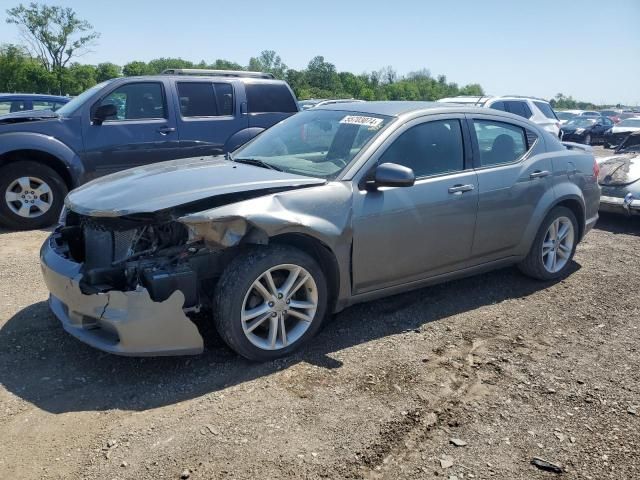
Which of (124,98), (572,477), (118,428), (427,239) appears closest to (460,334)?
(427,239)

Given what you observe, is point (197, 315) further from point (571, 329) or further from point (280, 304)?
point (571, 329)

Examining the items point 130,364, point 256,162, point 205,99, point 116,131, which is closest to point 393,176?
point 256,162

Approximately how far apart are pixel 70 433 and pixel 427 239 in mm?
2676

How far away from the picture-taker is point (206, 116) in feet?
25.9

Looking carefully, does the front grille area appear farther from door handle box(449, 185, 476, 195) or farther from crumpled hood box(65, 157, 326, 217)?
door handle box(449, 185, 476, 195)

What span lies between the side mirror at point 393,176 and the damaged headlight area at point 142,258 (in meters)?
1.21

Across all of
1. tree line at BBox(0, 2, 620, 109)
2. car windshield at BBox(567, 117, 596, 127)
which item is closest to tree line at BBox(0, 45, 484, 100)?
tree line at BBox(0, 2, 620, 109)

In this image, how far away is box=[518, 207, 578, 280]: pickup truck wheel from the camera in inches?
203

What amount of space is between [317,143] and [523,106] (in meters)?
10.0

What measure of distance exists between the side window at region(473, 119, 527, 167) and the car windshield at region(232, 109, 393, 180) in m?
0.96

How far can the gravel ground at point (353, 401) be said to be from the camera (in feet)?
8.74

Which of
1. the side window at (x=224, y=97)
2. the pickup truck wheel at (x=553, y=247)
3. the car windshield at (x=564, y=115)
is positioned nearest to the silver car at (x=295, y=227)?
the pickup truck wheel at (x=553, y=247)

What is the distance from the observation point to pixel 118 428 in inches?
113

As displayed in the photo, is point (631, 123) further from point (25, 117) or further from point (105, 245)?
point (105, 245)
